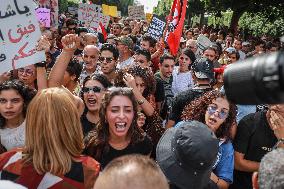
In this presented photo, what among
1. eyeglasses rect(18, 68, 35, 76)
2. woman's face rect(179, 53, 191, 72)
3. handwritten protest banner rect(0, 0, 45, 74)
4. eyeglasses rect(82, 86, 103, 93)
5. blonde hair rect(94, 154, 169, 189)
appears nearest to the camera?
blonde hair rect(94, 154, 169, 189)

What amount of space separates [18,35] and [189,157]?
2.13m

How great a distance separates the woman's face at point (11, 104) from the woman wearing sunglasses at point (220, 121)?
53.5 inches

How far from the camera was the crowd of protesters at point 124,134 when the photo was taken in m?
1.94

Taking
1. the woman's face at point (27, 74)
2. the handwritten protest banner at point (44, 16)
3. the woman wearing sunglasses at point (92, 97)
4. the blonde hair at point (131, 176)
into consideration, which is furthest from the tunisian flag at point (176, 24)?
the blonde hair at point (131, 176)

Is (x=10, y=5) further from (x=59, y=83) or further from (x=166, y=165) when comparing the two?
(x=166, y=165)

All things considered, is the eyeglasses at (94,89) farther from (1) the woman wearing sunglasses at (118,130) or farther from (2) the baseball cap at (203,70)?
(2) the baseball cap at (203,70)

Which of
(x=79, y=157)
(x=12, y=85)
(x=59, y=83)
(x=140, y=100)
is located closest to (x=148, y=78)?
(x=140, y=100)

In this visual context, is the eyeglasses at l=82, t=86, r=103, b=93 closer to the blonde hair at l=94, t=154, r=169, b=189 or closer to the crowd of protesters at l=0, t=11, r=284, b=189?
the crowd of protesters at l=0, t=11, r=284, b=189

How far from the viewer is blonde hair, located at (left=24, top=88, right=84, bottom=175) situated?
2176 mm

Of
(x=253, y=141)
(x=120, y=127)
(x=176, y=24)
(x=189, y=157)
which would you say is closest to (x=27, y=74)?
(x=120, y=127)

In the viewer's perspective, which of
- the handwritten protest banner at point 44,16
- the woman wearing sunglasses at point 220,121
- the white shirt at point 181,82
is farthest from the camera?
the handwritten protest banner at point 44,16

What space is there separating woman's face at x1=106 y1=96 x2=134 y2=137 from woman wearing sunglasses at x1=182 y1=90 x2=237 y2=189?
590 mm

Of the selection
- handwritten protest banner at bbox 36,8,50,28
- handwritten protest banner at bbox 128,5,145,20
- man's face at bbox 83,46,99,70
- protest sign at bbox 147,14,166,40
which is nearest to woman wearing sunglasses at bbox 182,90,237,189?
man's face at bbox 83,46,99,70

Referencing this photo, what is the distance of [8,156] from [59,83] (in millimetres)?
1400
